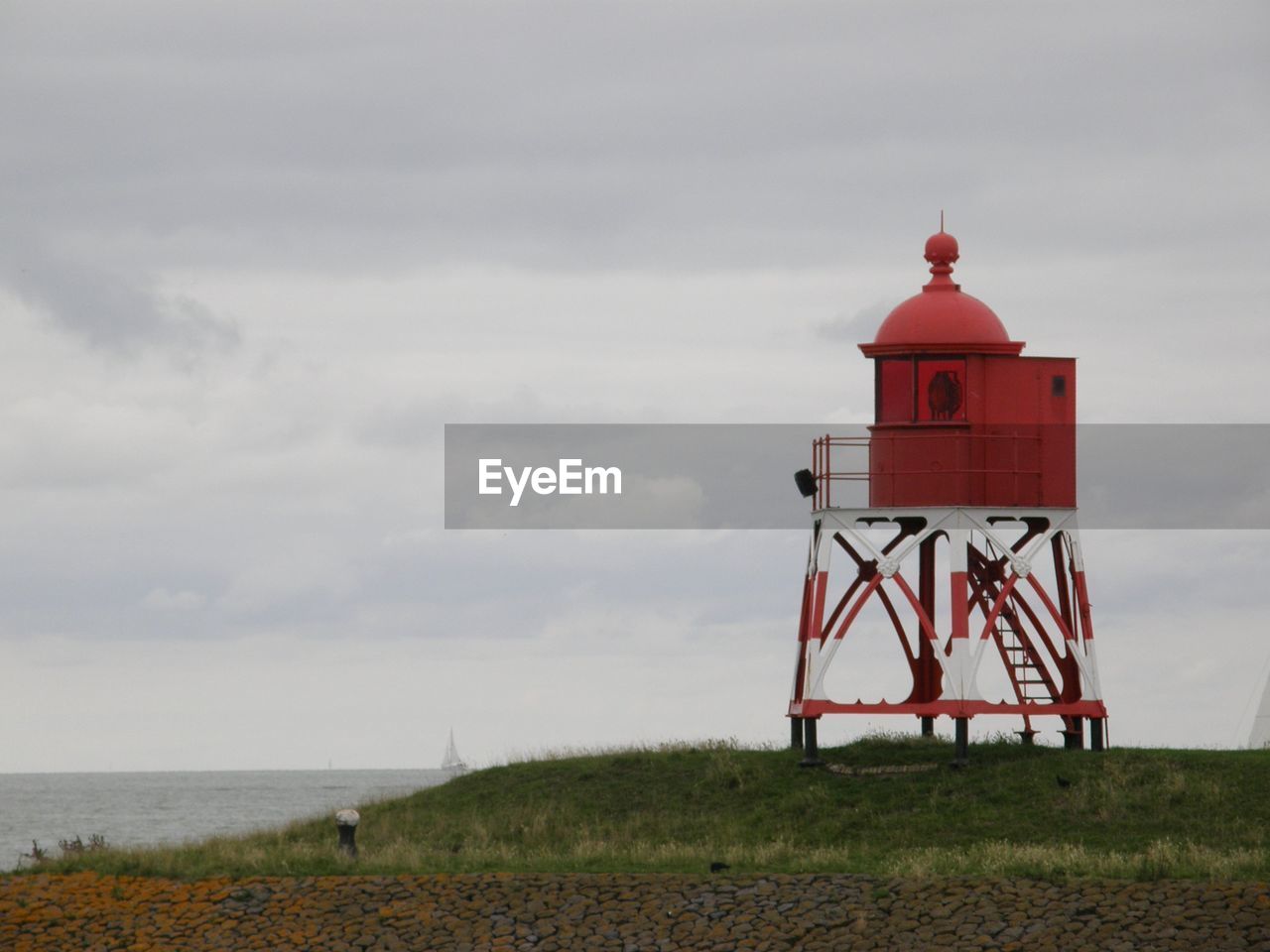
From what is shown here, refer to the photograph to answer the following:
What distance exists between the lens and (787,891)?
113ft

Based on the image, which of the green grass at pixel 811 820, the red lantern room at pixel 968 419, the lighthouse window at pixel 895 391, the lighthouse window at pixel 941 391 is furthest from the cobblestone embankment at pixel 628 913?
the lighthouse window at pixel 895 391

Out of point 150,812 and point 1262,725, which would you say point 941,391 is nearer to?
point 1262,725

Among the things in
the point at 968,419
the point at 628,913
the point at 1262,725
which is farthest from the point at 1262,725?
the point at 628,913

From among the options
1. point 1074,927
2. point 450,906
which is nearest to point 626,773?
point 450,906

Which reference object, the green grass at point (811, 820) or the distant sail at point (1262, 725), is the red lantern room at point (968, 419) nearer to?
the green grass at point (811, 820)

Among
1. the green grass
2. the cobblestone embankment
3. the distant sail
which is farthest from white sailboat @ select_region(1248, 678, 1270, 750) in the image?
the cobblestone embankment

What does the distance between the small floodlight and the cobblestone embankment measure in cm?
A: 1255

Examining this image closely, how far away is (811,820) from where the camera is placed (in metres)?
42.9

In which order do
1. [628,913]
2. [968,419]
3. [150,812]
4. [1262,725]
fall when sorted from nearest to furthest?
1. [628,913]
2. [968,419]
3. [1262,725]
4. [150,812]

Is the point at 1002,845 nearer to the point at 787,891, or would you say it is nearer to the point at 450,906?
the point at 787,891

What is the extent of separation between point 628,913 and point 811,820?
9191mm

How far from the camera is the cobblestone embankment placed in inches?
1275

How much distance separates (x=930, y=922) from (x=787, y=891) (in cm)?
250

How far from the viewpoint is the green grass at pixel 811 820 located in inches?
1470
